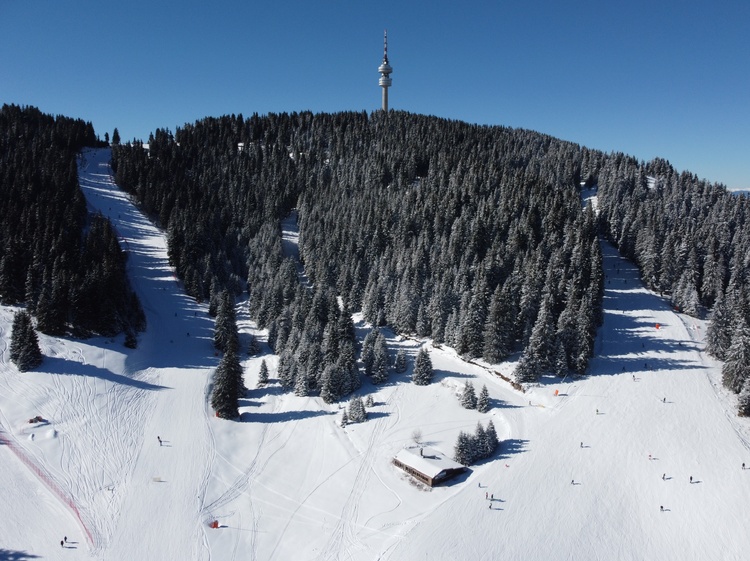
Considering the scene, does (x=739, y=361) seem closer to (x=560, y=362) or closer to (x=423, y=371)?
(x=560, y=362)

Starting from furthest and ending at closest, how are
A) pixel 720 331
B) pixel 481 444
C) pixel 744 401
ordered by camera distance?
pixel 720 331 → pixel 744 401 → pixel 481 444

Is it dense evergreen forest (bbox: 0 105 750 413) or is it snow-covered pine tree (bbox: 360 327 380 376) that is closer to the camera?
snow-covered pine tree (bbox: 360 327 380 376)

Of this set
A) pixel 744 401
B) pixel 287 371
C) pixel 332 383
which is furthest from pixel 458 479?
pixel 744 401

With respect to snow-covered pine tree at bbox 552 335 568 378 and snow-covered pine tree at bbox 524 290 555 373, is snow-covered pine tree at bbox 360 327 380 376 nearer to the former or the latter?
snow-covered pine tree at bbox 524 290 555 373

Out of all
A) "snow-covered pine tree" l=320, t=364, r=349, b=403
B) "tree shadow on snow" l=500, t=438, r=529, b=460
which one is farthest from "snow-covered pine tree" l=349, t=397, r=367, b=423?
"tree shadow on snow" l=500, t=438, r=529, b=460

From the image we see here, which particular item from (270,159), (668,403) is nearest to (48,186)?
(270,159)

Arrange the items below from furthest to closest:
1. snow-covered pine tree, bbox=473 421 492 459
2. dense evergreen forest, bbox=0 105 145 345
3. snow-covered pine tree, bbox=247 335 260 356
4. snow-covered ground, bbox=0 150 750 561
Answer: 1. snow-covered pine tree, bbox=247 335 260 356
2. dense evergreen forest, bbox=0 105 145 345
3. snow-covered pine tree, bbox=473 421 492 459
4. snow-covered ground, bbox=0 150 750 561
